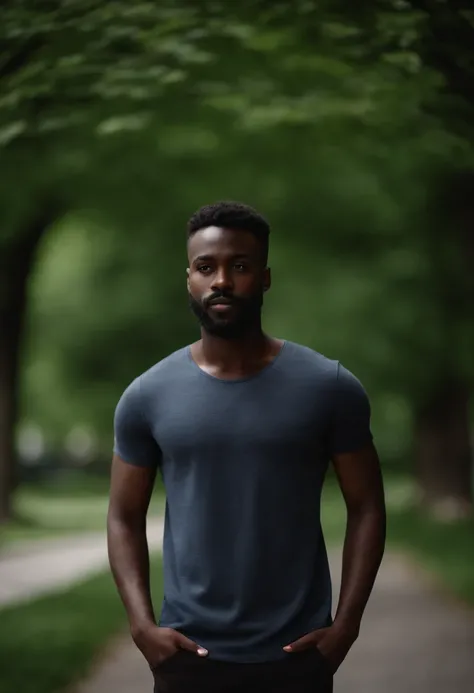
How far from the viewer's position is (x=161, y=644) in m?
3.60

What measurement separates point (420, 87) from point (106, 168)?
7.92 metres

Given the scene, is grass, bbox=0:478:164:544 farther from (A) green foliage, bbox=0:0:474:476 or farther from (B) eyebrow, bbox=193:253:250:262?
(B) eyebrow, bbox=193:253:250:262

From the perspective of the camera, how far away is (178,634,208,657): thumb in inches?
139

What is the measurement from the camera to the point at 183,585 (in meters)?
3.57

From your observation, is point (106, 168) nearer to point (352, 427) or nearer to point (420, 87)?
point (420, 87)

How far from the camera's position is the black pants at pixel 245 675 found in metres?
3.53

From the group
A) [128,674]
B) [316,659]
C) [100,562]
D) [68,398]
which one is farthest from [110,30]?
[68,398]

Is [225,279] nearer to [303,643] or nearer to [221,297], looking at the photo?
[221,297]

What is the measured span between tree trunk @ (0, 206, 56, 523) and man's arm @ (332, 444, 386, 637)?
15.7 m

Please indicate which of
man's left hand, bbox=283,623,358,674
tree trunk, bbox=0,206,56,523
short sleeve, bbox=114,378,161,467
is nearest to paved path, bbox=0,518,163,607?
tree trunk, bbox=0,206,56,523

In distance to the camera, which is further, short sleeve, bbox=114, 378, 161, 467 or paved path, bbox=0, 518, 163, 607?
paved path, bbox=0, 518, 163, 607

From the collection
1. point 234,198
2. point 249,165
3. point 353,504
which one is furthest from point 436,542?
point 353,504

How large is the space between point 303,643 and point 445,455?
16613mm

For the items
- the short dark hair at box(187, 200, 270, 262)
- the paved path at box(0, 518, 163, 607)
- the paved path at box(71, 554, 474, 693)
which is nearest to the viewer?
the short dark hair at box(187, 200, 270, 262)
